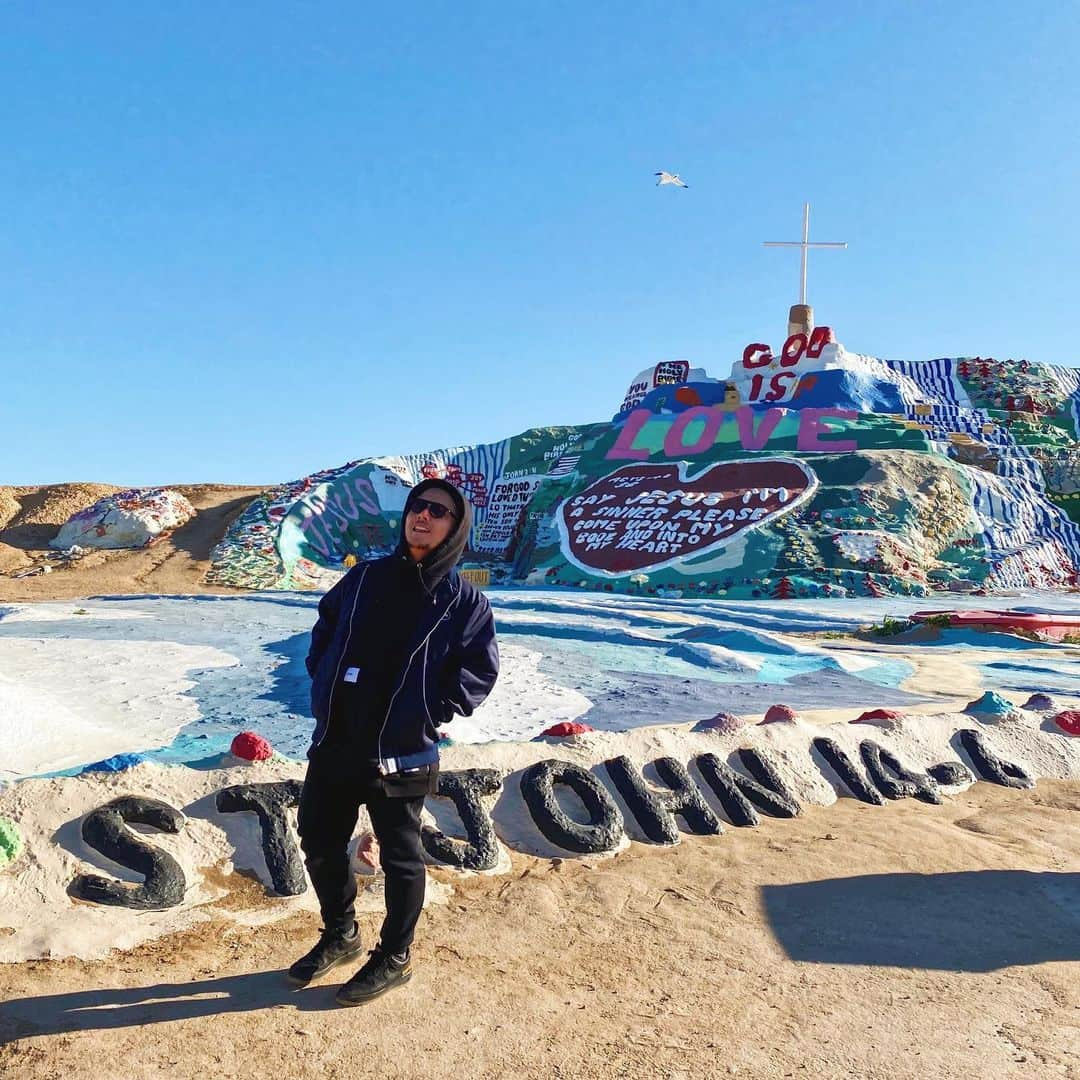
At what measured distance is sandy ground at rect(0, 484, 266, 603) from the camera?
68.4ft

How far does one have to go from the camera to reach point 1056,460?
81.3 feet

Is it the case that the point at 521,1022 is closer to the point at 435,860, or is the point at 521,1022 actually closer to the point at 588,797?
the point at 435,860

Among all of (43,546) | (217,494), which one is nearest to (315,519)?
(217,494)

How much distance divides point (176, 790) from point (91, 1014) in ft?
4.43

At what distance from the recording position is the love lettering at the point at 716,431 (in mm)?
25375

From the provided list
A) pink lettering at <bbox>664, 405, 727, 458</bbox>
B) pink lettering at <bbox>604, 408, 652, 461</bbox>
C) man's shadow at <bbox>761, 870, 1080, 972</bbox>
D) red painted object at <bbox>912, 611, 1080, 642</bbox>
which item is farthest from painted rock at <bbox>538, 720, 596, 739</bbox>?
pink lettering at <bbox>604, 408, 652, 461</bbox>

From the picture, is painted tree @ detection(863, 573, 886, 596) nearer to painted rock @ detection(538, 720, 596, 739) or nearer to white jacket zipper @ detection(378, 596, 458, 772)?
painted rock @ detection(538, 720, 596, 739)

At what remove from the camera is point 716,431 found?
26391 millimetres

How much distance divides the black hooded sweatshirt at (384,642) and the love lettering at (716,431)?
76.1ft

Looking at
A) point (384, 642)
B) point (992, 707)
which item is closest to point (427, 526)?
point (384, 642)

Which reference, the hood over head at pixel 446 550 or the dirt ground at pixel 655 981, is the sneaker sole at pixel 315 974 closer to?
the dirt ground at pixel 655 981

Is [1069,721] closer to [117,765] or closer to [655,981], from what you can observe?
[655,981]

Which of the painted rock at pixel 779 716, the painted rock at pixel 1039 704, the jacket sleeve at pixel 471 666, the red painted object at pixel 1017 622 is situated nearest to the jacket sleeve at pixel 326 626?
the jacket sleeve at pixel 471 666

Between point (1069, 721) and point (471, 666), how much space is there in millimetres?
5089
